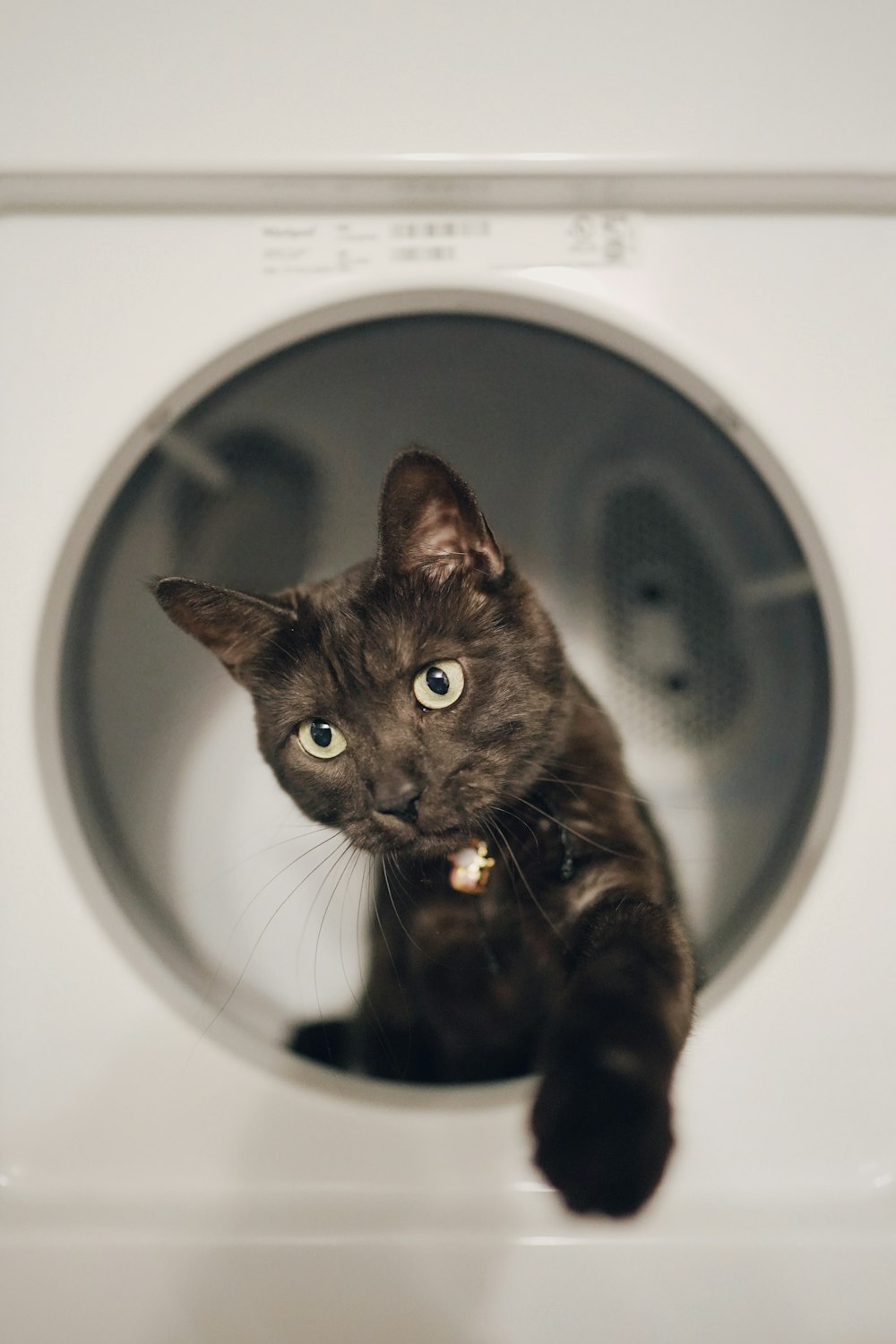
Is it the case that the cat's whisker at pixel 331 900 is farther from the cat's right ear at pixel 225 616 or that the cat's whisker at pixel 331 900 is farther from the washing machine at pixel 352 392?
the cat's right ear at pixel 225 616

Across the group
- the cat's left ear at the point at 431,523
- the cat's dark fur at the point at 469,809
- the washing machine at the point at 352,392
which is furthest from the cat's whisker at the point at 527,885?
the cat's left ear at the point at 431,523

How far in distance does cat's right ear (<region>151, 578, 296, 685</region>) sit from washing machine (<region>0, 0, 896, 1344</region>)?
0.25 feet

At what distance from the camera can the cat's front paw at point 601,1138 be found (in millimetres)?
430

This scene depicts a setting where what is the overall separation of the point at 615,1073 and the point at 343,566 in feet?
1.70

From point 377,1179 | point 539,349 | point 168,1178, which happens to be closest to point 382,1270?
point 377,1179

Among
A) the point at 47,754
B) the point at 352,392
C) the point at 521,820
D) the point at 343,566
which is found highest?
the point at 352,392

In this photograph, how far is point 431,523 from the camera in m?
0.62

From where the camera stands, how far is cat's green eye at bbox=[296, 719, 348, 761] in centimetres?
64

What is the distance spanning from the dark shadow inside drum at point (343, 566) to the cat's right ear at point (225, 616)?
0.24 feet

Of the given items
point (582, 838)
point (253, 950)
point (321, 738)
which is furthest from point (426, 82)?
point (253, 950)

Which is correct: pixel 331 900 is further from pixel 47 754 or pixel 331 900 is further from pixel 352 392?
pixel 352 392

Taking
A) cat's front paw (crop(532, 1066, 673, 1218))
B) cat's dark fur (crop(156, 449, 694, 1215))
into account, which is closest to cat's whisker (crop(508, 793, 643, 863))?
cat's dark fur (crop(156, 449, 694, 1215))

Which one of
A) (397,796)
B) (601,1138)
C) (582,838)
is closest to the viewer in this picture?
(601,1138)

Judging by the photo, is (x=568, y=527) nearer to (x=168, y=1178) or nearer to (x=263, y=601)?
(x=263, y=601)
